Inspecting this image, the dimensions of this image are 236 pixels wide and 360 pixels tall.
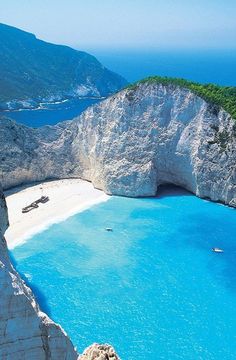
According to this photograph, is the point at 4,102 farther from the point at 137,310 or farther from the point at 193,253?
the point at 137,310

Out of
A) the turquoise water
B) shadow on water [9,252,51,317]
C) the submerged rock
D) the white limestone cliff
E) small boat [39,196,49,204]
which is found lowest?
shadow on water [9,252,51,317]

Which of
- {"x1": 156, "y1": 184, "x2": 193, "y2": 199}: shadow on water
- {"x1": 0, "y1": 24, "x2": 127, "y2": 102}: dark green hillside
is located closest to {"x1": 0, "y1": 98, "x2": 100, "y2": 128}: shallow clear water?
{"x1": 0, "y1": 24, "x2": 127, "y2": 102}: dark green hillside

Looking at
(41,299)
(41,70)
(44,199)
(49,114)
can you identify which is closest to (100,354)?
(41,299)

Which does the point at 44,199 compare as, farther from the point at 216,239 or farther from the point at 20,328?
the point at 20,328

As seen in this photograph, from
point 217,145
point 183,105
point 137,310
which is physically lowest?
point 137,310

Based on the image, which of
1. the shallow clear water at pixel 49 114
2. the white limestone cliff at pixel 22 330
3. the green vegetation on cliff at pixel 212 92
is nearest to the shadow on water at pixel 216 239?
the green vegetation on cliff at pixel 212 92

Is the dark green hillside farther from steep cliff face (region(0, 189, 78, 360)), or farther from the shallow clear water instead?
steep cliff face (region(0, 189, 78, 360))

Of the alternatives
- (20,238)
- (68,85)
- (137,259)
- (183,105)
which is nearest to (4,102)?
(68,85)
